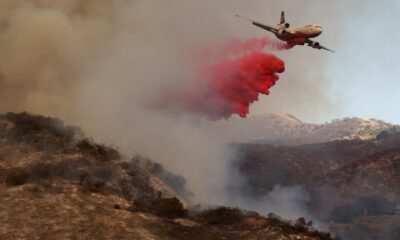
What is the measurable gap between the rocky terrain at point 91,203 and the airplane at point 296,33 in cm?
1741

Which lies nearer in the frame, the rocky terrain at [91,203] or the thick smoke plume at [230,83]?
the rocky terrain at [91,203]

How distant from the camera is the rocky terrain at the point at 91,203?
62.2ft

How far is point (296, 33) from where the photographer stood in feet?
126

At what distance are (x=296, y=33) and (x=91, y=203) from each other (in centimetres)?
2411

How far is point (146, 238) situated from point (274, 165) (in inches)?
2498

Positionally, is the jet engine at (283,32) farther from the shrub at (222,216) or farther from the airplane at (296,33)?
the shrub at (222,216)

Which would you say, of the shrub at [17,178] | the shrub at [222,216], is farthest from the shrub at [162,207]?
the shrub at [17,178]

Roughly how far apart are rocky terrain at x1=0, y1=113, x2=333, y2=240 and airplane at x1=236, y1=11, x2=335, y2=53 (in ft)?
57.1

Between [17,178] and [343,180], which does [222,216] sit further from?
[343,180]

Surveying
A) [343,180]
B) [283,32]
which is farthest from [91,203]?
[343,180]

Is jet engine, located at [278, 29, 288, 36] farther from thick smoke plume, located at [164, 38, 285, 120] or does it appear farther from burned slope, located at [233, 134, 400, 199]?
burned slope, located at [233, 134, 400, 199]

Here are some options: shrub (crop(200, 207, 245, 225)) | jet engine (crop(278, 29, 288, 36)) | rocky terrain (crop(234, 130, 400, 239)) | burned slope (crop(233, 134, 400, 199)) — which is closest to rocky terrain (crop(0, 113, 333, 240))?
shrub (crop(200, 207, 245, 225))

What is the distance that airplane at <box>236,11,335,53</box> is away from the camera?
37438 mm

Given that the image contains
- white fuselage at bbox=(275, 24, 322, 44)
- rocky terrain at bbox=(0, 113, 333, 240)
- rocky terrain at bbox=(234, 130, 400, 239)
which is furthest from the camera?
rocky terrain at bbox=(234, 130, 400, 239)
